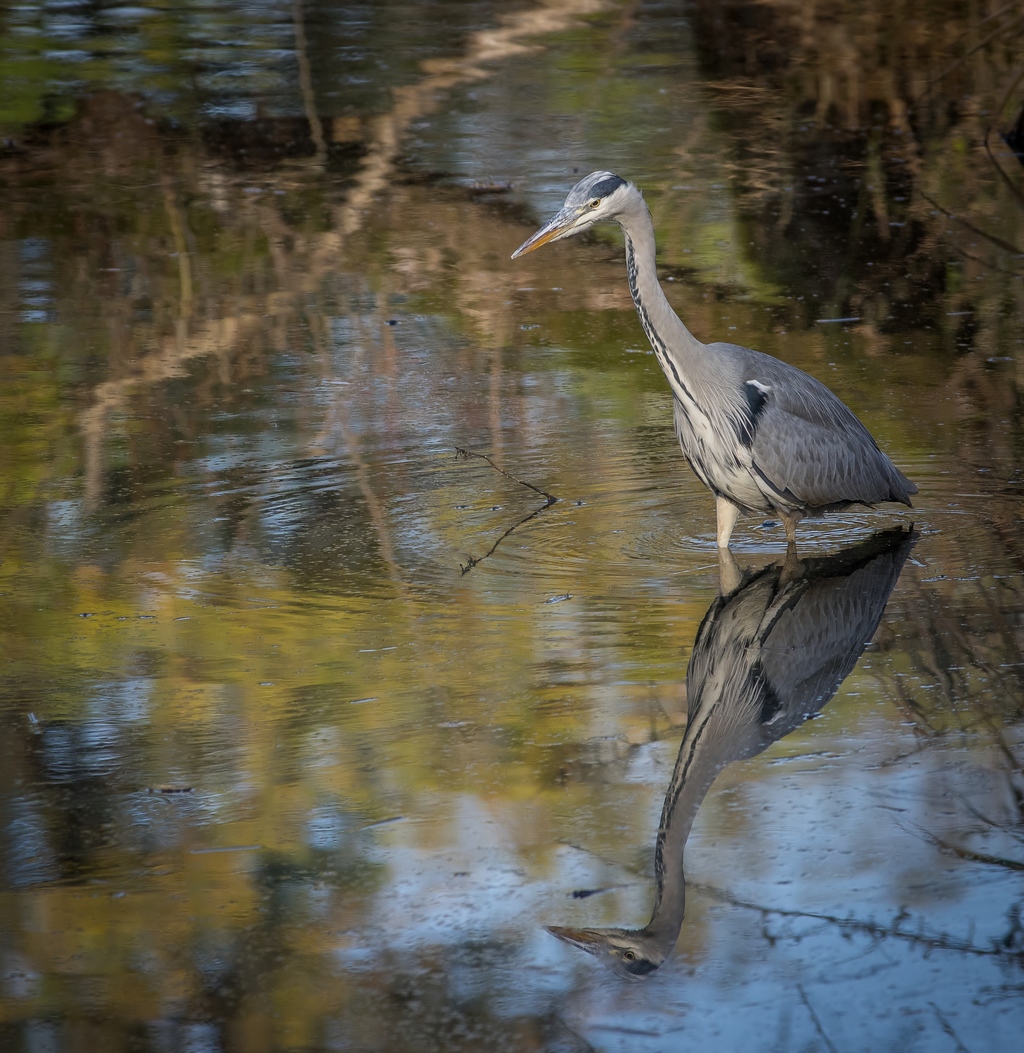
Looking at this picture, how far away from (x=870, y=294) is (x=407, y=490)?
4.07 metres

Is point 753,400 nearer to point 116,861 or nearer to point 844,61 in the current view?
point 116,861

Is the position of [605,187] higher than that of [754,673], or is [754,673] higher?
[605,187]

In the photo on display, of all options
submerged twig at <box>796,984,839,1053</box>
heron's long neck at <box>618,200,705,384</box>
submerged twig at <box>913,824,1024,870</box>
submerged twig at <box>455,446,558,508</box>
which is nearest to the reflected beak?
submerged twig at <box>796,984,839,1053</box>

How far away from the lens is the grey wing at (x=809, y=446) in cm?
673

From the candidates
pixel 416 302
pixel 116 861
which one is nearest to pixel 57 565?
pixel 116 861

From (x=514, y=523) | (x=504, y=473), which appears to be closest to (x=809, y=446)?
(x=514, y=523)

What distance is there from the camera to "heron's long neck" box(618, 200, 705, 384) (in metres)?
6.52

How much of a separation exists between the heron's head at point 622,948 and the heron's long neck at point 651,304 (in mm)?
2945

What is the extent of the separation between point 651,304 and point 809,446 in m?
0.84

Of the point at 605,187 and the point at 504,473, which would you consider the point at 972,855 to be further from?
the point at 504,473

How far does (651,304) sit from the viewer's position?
6613mm

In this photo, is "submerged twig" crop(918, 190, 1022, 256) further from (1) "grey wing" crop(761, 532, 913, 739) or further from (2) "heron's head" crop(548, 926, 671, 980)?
(2) "heron's head" crop(548, 926, 671, 980)

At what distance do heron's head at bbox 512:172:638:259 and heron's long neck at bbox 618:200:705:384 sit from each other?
0.33 ft

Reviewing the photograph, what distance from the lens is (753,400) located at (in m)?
6.76
